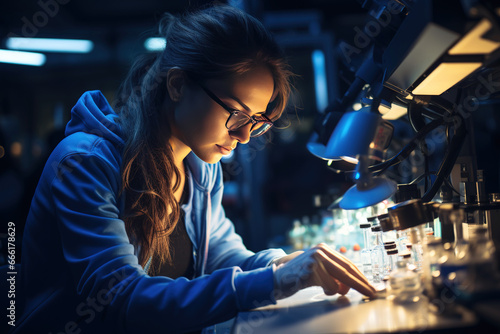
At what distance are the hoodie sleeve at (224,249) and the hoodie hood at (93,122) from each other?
0.57m

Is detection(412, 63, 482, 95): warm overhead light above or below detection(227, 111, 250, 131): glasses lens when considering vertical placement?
above

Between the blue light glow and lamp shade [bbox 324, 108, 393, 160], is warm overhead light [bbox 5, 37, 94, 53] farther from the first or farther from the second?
lamp shade [bbox 324, 108, 393, 160]

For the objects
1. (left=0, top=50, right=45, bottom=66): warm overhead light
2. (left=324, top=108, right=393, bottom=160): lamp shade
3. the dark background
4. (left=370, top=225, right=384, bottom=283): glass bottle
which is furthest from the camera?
(left=0, top=50, right=45, bottom=66): warm overhead light

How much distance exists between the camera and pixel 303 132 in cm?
527

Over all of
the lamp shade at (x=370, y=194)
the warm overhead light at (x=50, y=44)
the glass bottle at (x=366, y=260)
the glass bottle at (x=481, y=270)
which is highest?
the warm overhead light at (x=50, y=44)

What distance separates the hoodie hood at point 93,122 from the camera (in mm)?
1312

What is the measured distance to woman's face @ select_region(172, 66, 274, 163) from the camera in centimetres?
130

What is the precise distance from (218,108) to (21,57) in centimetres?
446

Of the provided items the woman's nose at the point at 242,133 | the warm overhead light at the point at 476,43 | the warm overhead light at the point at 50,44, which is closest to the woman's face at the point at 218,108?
the woman's nose at the point at 242,133

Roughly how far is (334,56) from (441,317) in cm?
401

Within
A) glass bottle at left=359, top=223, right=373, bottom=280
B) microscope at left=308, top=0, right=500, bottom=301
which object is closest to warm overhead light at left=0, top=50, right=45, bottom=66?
microscope at left=308, top=0, right=500, bottom=301

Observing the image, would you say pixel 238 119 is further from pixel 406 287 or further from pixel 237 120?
pixel 406 287

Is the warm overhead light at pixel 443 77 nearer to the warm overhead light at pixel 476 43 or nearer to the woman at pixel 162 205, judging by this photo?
the warm overhead light at pixel 476 43

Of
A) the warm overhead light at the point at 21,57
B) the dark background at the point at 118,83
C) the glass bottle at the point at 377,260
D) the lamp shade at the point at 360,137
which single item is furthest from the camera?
the warm overhead light at the point at 21,57
